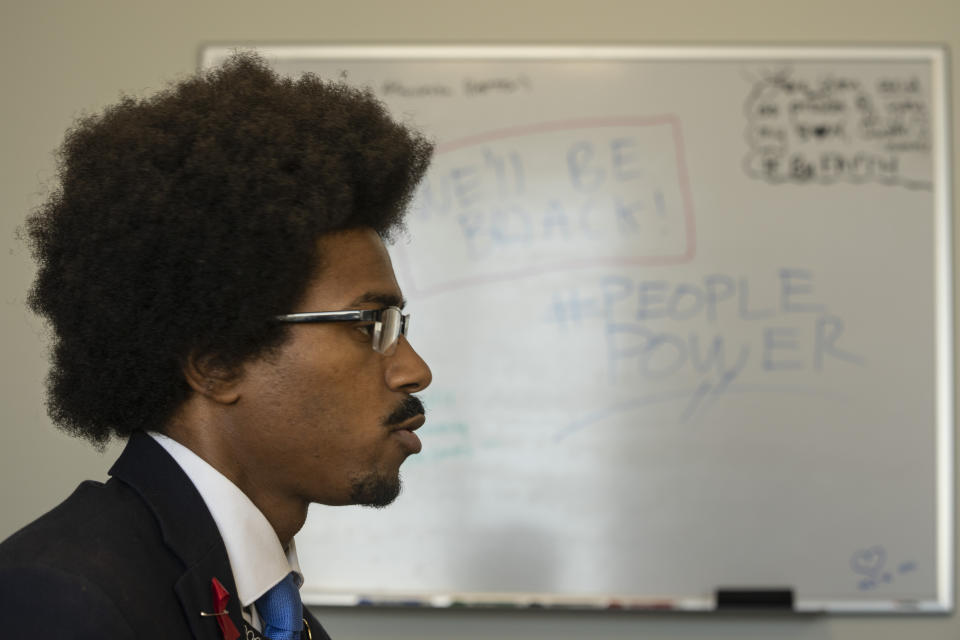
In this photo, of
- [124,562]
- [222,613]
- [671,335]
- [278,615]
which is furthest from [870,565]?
[124,562]

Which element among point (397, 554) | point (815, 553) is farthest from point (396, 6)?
point (815, 553)

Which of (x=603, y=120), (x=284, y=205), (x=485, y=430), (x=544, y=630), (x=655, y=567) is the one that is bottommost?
(x=544, y=630)

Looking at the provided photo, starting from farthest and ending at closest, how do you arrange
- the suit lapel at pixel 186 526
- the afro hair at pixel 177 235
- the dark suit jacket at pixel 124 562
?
1. the afro hair at pixel 177 235
2. the suit lapel at pixel 186 526
3. the dark suit jacket at pixel 124 562

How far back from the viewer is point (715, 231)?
7.73 feet

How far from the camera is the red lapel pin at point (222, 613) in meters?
0.87

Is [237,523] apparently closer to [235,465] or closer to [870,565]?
[235,465]

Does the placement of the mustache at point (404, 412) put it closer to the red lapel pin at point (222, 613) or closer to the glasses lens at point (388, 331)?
the glasses lens at point (388, 331)

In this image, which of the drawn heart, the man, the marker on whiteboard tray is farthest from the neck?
the drawn heart

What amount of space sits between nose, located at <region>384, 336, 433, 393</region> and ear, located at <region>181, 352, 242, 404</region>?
0.52 feet

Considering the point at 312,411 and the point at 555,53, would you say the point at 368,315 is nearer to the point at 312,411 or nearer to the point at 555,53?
the point at 312,411

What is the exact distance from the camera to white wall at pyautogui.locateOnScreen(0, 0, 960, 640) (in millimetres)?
2328

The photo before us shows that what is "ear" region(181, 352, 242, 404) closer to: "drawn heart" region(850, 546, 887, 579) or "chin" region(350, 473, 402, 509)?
"chin" region(350, 473, 402, 509)

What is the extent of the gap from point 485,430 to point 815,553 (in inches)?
31.9

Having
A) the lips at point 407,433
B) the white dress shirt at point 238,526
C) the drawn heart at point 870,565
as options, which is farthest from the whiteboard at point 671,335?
the white dress shirt at point 238,526
